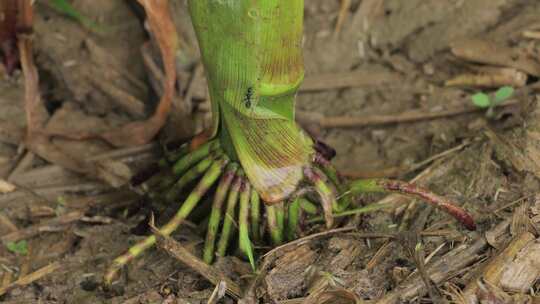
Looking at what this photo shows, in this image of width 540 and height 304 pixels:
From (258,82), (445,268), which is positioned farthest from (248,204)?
(445,268)

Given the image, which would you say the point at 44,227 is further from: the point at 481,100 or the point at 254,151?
the point at 481,100

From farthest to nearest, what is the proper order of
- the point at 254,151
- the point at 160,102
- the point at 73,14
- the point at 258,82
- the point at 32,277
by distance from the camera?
the point at 73,14
the point at 160,102
the point at 32,277
the point at 254,151
the point at 258,82

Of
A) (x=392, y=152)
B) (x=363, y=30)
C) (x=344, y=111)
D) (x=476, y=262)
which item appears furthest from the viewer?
(x=363, y=30)

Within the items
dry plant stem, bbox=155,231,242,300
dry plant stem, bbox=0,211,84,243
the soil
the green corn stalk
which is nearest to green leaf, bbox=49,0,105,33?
the soil

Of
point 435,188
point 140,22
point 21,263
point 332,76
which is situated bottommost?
point 21,263

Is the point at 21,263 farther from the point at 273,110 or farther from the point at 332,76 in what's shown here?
the point at 332,76

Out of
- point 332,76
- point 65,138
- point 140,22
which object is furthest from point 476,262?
point 140,22
